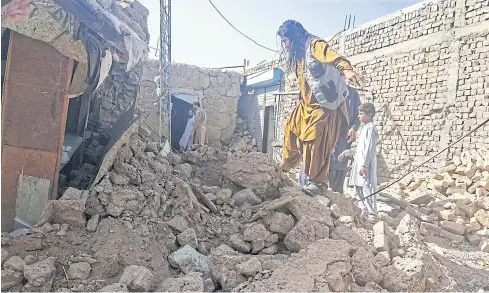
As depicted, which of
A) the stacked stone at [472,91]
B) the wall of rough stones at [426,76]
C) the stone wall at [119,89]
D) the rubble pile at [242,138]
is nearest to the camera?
the stone wall at [119,89]

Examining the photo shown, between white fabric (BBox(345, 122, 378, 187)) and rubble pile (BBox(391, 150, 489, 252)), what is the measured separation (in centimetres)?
71

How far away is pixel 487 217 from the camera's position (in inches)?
193

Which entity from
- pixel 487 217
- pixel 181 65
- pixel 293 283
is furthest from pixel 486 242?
pixel 181 65

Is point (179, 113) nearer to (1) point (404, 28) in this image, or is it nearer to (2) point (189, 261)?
(1) point (404, 28)

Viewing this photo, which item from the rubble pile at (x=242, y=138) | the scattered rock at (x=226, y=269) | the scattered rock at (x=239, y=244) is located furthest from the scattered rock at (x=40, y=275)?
the rubble pile at (x=242, y=138)

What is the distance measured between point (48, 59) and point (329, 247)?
2.69m

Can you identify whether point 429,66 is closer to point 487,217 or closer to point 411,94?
point 411,94

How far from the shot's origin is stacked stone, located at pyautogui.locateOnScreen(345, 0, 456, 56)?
19.2 ft

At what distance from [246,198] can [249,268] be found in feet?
4.04

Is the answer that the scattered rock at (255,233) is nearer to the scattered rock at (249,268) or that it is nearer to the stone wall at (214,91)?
the scattered rock at (249,268)

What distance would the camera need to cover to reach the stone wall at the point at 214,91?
10766 mm

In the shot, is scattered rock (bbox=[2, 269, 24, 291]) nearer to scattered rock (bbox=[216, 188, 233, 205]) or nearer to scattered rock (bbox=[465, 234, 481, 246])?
scattered rock (bbox=[216, 188, 233, 205])

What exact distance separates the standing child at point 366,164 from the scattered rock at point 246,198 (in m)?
2.29

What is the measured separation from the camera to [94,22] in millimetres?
3041
